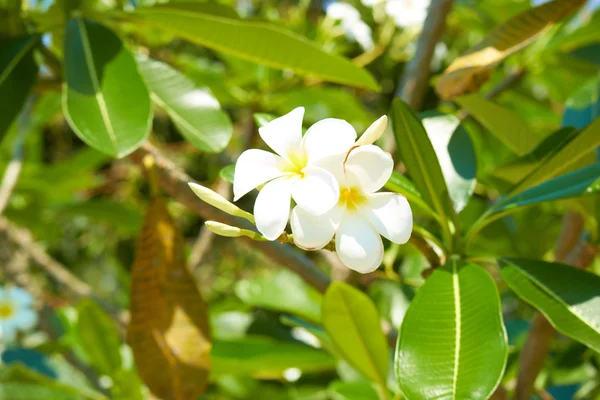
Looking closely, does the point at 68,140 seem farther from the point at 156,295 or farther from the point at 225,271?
the point at 156,295

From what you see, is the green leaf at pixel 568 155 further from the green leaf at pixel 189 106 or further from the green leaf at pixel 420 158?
the green leaf at pixel 189 106

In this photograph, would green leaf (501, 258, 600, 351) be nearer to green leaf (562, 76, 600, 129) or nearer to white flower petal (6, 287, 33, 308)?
green leaf (562, 76, 600, 129)

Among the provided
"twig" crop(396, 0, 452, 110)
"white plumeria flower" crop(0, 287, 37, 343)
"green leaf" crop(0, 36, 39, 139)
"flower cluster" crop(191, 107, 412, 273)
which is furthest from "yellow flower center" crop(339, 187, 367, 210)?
"white plumeria flower" crop(0, 287, 37, 343)

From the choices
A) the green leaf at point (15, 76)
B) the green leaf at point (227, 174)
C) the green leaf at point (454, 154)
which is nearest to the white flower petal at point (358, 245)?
the green leaf at point (227, 174)

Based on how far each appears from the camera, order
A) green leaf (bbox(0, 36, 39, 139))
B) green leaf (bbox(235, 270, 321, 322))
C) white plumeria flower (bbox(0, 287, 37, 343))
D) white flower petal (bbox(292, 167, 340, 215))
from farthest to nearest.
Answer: white plumeria flower (bbox(0, 287, 37, 343)) < green leaf (bbox(235, 270, 321, 322)) < green leaf (bbox(0, 36, 39, 139)) < white flower petal (bbox(292, 167, 340, 215))

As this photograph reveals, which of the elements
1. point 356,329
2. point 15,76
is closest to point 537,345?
point 356,329
